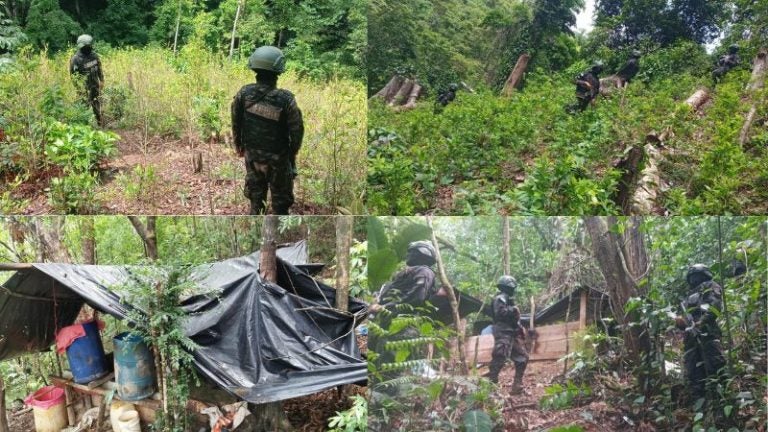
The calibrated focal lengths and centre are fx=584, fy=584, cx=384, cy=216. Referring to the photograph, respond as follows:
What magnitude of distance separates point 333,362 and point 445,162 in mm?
1670

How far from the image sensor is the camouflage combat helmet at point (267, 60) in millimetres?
4098

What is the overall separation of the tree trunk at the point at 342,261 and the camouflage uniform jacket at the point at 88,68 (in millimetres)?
2060

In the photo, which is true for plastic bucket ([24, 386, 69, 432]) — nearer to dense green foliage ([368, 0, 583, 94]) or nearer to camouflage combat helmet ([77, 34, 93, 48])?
camouflage combat helmet ([77, 34, 93, 48])

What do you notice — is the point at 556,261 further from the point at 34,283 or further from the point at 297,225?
the point at 34,283

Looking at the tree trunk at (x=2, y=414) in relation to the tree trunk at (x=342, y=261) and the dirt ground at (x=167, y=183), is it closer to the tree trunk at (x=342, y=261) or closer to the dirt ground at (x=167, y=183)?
the dirt ground at (x=167, y=183)

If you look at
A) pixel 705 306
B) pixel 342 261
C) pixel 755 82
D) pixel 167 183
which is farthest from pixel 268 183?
pixel 755 82

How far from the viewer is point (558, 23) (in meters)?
4.27

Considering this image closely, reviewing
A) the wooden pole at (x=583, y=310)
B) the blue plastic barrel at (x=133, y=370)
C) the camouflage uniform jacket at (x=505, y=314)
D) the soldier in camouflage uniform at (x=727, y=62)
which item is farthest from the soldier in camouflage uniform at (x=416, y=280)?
the soldier in camouflage uniform at (x=727, y=62)

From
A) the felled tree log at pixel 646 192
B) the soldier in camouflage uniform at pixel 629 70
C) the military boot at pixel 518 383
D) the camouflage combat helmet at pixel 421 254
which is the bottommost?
the military boot at pixel 518 383

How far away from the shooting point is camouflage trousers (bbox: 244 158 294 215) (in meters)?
4.18

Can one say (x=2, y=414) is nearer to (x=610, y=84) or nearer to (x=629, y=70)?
(x=610, y=84)

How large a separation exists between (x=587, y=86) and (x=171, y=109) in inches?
121

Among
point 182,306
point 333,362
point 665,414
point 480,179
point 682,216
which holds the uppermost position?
point 480,179

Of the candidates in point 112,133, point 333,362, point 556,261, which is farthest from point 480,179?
point 112,133
